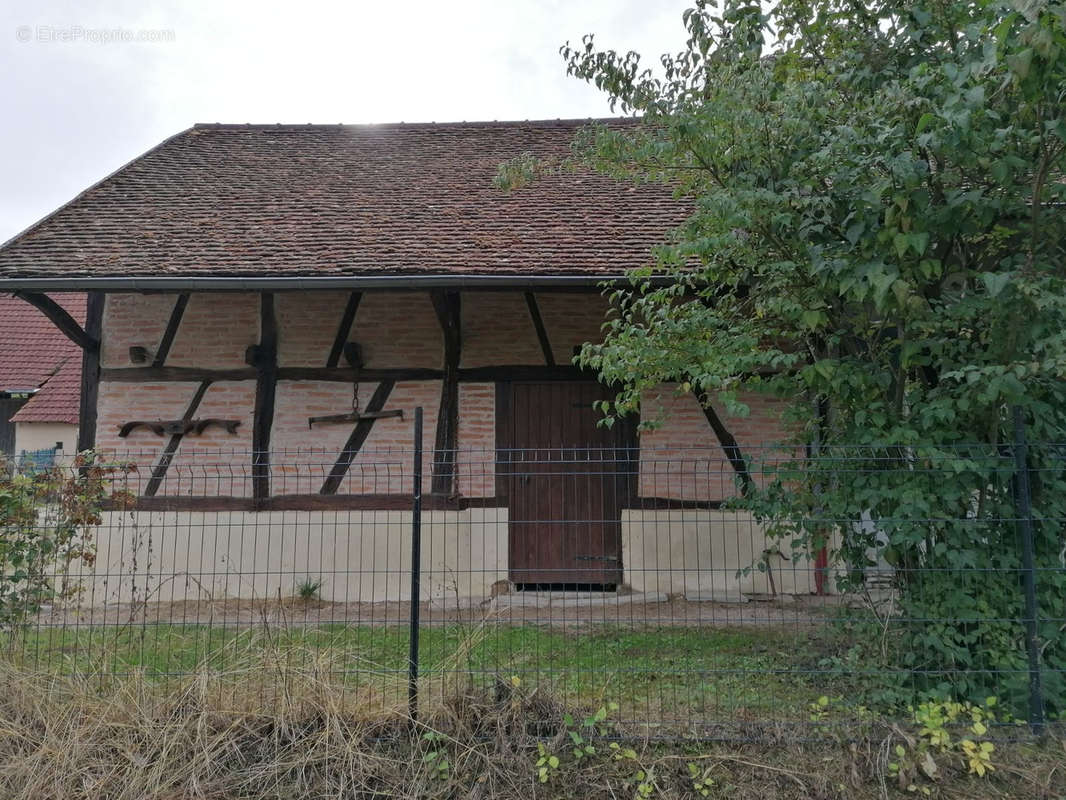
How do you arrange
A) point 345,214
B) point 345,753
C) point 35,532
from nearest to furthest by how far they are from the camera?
point 345,753 < point 35,532 < point 345,214

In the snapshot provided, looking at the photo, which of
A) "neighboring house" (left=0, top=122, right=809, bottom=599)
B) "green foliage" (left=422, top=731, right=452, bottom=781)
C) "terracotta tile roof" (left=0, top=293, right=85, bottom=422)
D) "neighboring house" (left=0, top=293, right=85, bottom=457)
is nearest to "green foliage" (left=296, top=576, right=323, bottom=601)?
"neighboring house" (left=0, top=122, right=809, bottom=599)

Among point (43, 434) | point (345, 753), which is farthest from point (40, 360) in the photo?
point (345, 753)

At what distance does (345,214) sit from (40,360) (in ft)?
33.4

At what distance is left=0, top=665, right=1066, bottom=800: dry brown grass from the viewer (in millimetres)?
2910

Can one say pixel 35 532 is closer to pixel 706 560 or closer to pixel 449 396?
pixel 449 396

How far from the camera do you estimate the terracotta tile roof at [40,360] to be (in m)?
11.8

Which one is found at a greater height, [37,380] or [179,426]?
[37,380]

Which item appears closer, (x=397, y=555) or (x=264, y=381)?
(x=397, y=555)

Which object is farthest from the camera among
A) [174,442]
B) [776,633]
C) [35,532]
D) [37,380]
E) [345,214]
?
[37,380]

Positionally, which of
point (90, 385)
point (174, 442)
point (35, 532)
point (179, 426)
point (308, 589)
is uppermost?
point (90, 385)

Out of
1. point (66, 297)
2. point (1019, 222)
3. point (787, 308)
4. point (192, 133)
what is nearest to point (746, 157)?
point (787, 308)

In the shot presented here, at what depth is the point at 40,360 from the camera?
43.8ft

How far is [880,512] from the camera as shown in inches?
140

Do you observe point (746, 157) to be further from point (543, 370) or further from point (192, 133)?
point (192, 133)
